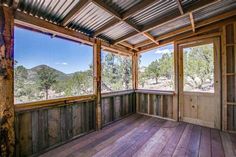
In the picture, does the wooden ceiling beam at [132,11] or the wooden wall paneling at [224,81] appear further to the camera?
the wooden wall paneling at [224,81]

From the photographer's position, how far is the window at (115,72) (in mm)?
4121

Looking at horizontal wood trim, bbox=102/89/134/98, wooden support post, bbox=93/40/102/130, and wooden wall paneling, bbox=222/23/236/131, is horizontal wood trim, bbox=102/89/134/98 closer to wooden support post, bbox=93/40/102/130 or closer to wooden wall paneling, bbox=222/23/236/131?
wooden support post, bbox=93/40/102/130

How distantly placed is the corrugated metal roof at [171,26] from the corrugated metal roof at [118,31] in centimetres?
77

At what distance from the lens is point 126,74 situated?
5059 mm

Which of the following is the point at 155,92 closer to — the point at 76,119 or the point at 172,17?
the point at 172,17

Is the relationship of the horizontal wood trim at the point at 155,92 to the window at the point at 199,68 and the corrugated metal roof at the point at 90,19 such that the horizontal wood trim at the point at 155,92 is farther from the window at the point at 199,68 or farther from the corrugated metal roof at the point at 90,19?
the corrugated metal roof at the point at 90,19

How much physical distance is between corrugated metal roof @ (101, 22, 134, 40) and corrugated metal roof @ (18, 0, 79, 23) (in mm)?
1132

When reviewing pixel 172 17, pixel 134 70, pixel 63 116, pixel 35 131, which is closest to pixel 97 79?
pixel 63 116

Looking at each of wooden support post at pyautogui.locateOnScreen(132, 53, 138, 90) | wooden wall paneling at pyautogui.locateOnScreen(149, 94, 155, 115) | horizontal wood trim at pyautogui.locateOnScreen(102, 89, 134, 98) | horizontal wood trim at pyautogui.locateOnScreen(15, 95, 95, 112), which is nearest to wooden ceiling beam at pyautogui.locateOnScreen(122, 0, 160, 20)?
horizontal wood trim at pyautogui.locateOnScreen(15, 95, 95, 112)

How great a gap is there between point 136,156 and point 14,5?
3.06m


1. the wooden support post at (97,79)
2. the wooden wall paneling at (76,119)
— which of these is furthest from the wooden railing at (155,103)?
the wooden wall paneling at (76,119)

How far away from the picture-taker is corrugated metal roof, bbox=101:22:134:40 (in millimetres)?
3373

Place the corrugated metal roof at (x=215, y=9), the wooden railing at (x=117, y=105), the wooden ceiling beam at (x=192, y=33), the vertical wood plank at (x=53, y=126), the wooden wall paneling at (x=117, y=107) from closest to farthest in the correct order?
the vertical wood plank at (x=53, y=126) < the corrugated metal roof at (x=215, y=9) < the wooden ceiling beam at (x=192, y=33) < the wooden railing at (x=117, y=105) < the wooden wall paneling at (x=117, y=107)

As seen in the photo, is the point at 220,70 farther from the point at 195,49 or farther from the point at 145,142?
the point at 145,142
